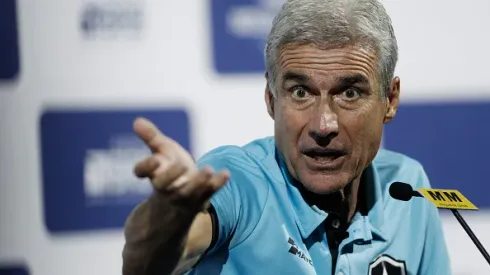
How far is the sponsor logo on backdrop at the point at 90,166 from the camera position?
2217 millimetres

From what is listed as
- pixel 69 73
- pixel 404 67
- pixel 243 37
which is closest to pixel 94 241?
pixel 69 73

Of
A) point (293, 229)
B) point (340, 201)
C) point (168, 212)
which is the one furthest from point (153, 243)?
point (340, 201)

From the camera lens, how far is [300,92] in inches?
53.9

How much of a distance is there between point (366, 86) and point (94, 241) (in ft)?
3.44

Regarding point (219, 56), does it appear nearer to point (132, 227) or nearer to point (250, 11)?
point (250, 11)

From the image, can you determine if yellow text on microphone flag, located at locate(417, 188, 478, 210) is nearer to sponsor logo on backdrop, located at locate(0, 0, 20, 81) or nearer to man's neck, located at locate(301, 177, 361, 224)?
man's neck, located at locate(301, 177, 361, 224)

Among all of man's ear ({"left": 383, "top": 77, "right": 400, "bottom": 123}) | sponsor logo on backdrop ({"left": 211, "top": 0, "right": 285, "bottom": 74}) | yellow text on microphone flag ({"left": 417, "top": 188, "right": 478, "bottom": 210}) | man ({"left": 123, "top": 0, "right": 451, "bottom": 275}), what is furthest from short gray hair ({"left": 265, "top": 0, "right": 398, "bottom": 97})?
sponsor logo on backdrop ({"left": 211, "top": 0, "right": 285, "bottom": 74})

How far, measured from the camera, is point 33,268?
221 cm

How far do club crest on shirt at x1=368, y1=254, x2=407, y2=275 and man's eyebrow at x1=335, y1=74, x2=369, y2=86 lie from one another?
0.28 metres

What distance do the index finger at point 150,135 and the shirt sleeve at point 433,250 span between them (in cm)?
71

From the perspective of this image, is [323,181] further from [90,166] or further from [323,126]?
[90,166]

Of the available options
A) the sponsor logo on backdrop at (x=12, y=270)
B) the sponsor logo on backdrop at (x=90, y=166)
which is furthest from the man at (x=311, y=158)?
the sponsor logo on backdrop at (x=12, y=270)

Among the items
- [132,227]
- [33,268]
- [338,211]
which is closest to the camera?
[132,227]

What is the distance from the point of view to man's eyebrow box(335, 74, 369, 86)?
137 cm
